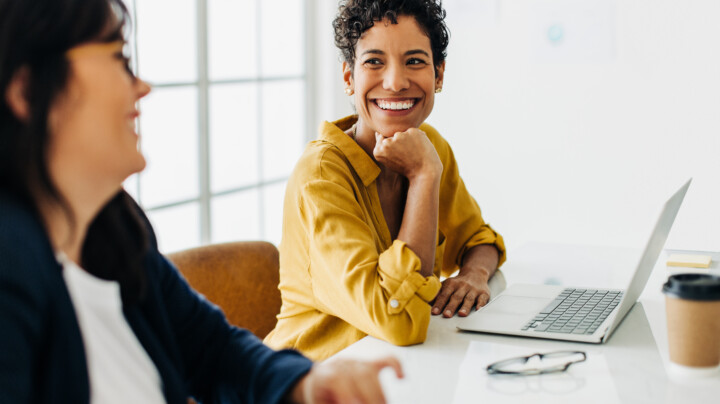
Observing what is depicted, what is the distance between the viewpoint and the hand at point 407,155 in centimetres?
170

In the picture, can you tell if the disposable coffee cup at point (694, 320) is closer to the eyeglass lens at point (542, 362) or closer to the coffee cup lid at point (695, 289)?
the coffee cup lid at point (695, 289)

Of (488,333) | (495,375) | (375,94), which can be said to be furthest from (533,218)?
(495,375)

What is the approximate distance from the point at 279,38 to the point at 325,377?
2509 mm

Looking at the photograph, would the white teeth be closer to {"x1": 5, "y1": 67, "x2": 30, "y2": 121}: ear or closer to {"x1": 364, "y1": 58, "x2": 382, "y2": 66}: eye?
{"x1": 364, "y1": 58, "x2": 382, "y2": 66}: eye

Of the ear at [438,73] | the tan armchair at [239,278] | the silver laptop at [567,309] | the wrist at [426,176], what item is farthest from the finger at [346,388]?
the ear at [438,73]

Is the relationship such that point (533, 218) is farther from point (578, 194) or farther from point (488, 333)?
point (488, 333)

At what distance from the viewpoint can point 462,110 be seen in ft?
12.0

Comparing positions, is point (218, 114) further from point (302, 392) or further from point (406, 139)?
Result: point (302, 392)

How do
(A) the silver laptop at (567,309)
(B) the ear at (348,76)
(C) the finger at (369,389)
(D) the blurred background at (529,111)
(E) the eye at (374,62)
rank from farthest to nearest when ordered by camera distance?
(D) the blurred background at (529,111) → (B) the ear at (348,76) → (E) the eye at (374,62) → (A) the silver laptop at (567,309) → (C) the finger at (369,389)

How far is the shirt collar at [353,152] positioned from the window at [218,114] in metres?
0.92

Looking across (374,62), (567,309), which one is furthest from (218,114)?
(567,309)

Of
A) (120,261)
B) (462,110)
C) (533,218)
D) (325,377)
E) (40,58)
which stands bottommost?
(533,218)

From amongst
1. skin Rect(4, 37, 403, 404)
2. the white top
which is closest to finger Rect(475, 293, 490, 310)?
the white top

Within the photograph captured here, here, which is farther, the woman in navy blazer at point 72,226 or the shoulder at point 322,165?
the shoulder at point 322,165
